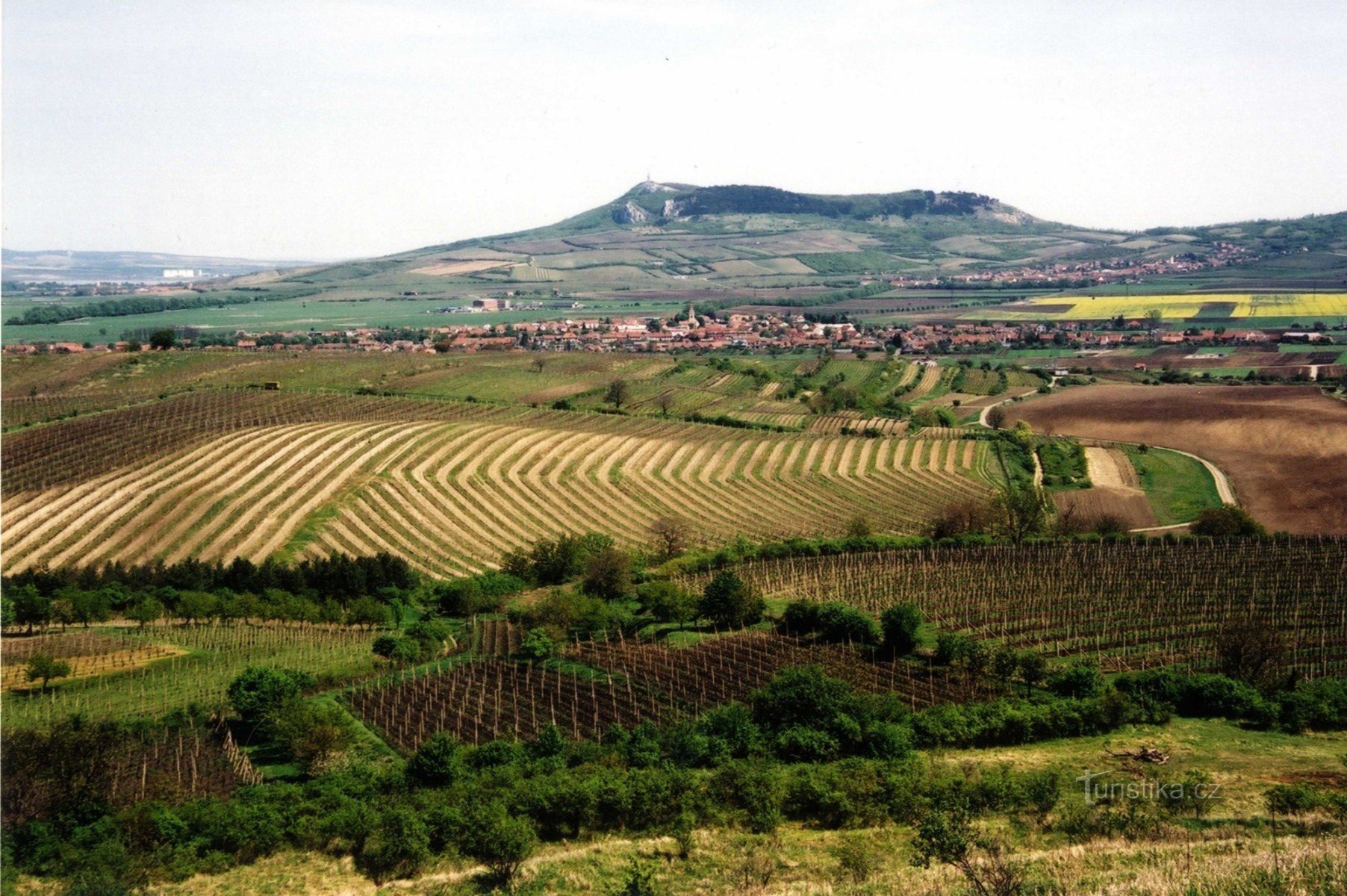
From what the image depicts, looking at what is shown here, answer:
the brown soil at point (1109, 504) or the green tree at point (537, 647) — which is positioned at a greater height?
the green tree at point (537, 647)

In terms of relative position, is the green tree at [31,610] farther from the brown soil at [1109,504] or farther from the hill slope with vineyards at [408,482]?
the brown soil at [1109,504]

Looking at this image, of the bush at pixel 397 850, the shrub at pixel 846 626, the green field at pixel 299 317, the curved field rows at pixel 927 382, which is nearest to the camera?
the bush at pixel 397 850

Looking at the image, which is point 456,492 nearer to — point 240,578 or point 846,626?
point 240,578

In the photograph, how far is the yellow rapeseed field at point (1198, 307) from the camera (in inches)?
5438

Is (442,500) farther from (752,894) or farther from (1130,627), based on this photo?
(752,894)

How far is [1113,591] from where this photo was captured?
3647 centimetres

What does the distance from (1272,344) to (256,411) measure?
97059 millimetres

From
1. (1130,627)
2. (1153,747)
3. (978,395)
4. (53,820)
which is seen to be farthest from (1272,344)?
(53,820)

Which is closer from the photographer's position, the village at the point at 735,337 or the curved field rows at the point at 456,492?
the curved field rows at the point at 456,492

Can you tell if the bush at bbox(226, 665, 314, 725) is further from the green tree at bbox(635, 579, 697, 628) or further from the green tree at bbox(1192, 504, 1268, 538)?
the green tree at bbox(1192, 504, 1268, 538)

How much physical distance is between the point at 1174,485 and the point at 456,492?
37.9 m

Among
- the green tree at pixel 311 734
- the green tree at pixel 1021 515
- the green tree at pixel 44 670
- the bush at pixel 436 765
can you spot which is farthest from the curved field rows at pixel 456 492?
the bush at pixel 436 765

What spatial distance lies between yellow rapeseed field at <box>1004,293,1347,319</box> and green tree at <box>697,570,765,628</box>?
120 m

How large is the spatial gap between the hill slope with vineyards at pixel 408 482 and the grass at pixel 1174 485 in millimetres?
8959
